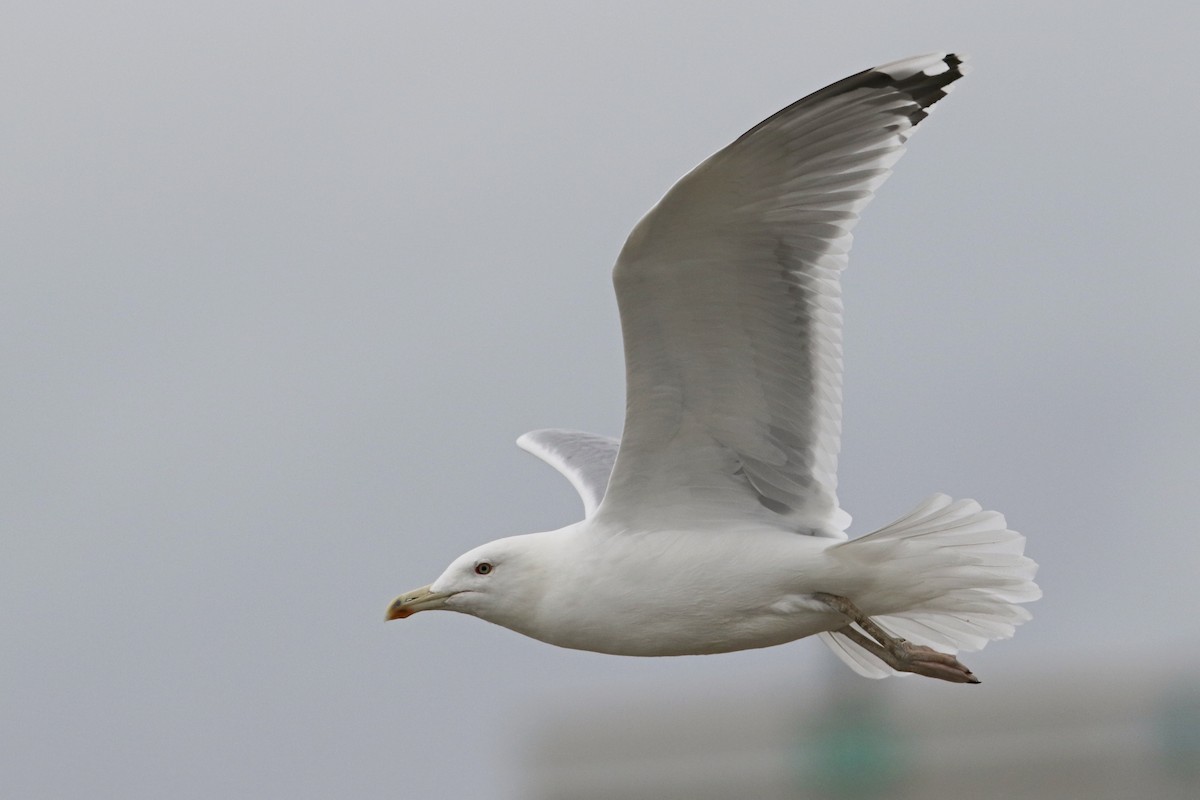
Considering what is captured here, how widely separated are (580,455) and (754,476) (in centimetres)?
219

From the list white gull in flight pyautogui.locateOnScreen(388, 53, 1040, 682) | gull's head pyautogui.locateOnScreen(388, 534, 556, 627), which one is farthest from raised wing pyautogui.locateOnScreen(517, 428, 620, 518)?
white gull in flight pyautogui.locateOnScreen(388, 53, 1040, 682)

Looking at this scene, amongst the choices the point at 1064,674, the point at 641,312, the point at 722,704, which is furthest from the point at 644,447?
the point at 1064,674

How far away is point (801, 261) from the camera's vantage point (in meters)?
7.09

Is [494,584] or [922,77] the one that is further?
[494,584]

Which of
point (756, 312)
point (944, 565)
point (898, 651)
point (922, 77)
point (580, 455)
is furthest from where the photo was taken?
point (580, 455)

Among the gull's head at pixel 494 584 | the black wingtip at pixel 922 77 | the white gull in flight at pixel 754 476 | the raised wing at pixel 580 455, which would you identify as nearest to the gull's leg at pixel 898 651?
the white gull in flight at pixel 754 476

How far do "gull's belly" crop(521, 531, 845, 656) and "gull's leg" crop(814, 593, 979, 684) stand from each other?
0.06m

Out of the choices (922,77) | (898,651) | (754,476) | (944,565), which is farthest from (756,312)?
(898,651)

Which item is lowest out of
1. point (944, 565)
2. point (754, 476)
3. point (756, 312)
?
point (944, 565)

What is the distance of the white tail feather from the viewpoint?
7.25m

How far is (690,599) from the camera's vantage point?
7.23m

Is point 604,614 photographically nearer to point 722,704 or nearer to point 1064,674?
point 722,704

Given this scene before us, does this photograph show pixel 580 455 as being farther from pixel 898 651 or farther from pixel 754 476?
pixel 898 651

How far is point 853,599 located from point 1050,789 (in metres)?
29.3
